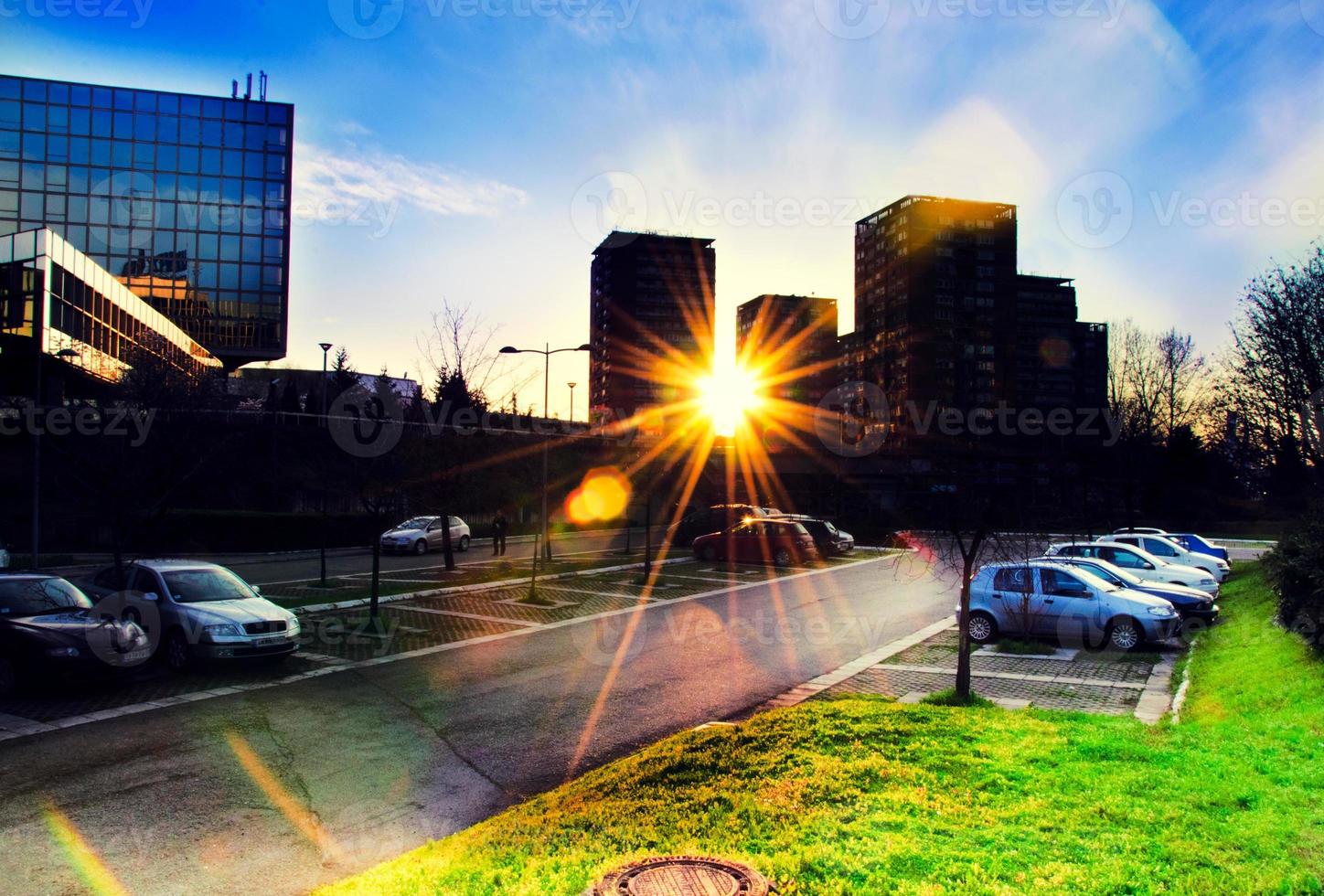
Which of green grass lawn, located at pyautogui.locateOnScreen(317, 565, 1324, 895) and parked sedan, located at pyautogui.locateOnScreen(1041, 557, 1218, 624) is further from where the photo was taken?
parked sedan, located at pyautogui.locateOnScreen(1041, 557, 1218, 624)

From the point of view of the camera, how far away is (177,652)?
43.1 feet

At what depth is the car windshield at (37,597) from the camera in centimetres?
1187

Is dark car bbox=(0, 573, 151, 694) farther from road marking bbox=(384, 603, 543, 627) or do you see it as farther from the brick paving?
the brick paving

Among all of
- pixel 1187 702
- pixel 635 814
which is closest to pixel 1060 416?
pixel 1187 702

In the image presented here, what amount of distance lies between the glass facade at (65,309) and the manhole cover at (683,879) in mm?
27159

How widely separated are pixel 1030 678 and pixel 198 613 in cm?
1239

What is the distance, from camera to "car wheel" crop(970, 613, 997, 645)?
16.1 m

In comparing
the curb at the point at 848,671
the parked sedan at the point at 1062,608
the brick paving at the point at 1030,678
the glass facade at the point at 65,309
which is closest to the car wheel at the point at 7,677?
the curb at the point at 848,671

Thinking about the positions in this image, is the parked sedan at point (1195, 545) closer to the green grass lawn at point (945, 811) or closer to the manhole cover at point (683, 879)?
the green grass lawn at point (945, 811)

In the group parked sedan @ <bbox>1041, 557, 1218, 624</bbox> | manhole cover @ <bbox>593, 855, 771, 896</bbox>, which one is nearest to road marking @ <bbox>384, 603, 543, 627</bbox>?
parked sedan @ <bbox>1041, 557, 1218, 624</bbox>

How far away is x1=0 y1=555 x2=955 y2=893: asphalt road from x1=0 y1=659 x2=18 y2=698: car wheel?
7.11 ft

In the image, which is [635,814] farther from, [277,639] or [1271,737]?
[277,639]

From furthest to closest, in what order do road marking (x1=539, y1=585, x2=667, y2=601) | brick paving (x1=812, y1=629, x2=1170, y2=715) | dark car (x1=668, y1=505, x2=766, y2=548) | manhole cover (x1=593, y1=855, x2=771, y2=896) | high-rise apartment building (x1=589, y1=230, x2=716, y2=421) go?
high-rise apartment building (x1=589, y1=230, x2=716, y2=421), dark car (x1=668, y1=505, x2=766, y2=548), road marking (x1=539, y1=585, x2=667, y2=601), brick paving (x1=812, y1=629, x2=1170, y2=715), manhole cover (x1=593, y1=855, x2=771, y2=896)

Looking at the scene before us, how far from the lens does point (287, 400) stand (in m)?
48.7
